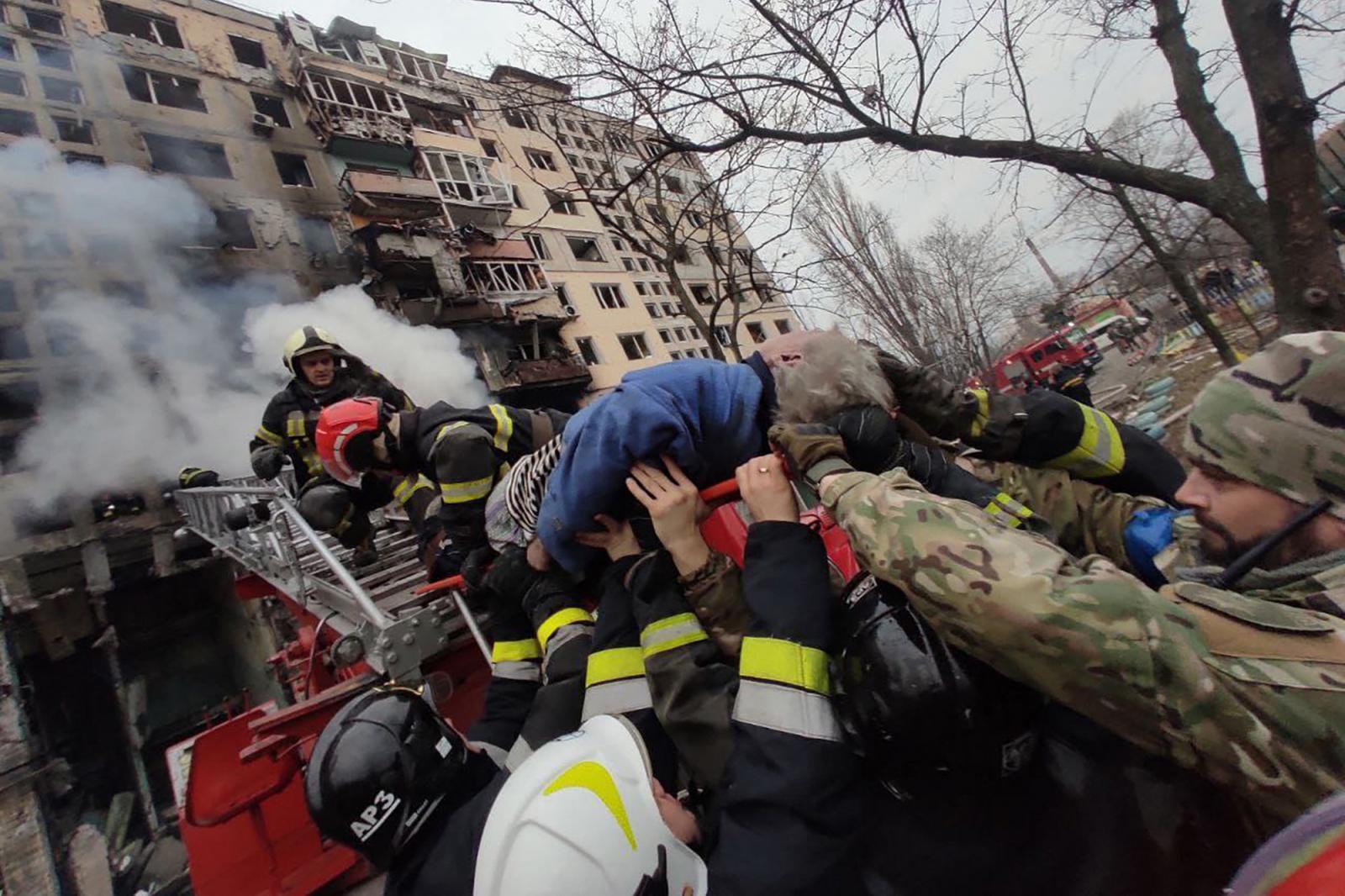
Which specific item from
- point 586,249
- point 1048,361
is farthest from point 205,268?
point 1048,361

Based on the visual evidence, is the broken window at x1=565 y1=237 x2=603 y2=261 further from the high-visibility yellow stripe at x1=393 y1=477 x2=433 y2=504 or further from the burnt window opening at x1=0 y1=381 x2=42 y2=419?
the high-visibility yellow stripe at x1=393 y1=477 x2=433 y2=504

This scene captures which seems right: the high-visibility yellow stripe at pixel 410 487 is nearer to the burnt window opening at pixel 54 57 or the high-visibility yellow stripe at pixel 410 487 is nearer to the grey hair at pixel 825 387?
the grey hair at pixel 825 387

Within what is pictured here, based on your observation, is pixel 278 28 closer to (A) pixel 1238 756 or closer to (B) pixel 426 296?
(B) pixel 426 296

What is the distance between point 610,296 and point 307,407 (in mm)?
22941

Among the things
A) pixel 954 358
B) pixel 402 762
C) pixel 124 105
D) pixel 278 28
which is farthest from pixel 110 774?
pixel 278 28

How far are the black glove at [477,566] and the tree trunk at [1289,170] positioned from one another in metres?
4.70

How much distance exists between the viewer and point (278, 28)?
800 inches

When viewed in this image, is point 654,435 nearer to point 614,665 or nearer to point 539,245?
point 614,665

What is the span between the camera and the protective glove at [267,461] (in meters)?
5.68

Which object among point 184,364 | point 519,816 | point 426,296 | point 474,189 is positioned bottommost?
point 519,816

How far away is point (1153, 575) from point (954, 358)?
13.6 m

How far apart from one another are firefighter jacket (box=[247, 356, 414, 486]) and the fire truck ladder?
547 mm

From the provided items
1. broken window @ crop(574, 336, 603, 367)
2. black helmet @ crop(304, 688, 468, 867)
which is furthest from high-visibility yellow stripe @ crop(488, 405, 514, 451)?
broken window @ crop(574, 336, 603, 367)

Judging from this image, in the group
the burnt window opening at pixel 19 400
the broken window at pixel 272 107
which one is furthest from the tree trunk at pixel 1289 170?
the broken window at pixel 272 107
